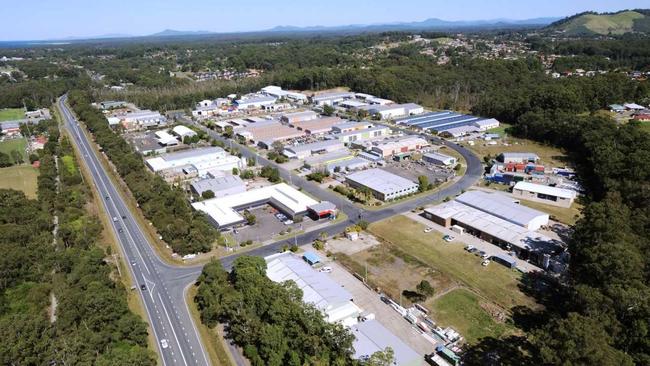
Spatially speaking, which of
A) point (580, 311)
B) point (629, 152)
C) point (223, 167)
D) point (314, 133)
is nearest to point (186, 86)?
point (314, 133)

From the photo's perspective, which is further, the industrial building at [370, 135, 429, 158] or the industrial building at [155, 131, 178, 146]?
the industrial building at [155, 131, 178, 146]

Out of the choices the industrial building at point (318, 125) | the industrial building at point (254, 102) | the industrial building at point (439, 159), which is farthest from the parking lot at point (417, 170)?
the industrial building at point (254, 102)

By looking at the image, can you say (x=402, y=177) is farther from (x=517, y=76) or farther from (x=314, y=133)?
(x=517, y=76)

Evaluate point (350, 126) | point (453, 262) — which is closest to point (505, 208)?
point (453, 262)

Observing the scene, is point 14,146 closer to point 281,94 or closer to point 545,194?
point 281,94

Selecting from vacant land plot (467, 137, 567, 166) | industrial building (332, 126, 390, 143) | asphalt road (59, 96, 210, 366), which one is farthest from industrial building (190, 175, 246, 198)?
vacant land plot (467, 137, 567, 166)

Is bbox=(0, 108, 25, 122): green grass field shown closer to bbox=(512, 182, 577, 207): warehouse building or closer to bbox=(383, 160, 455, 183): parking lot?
bbox=(383, 160, 455, 183): parking lot
